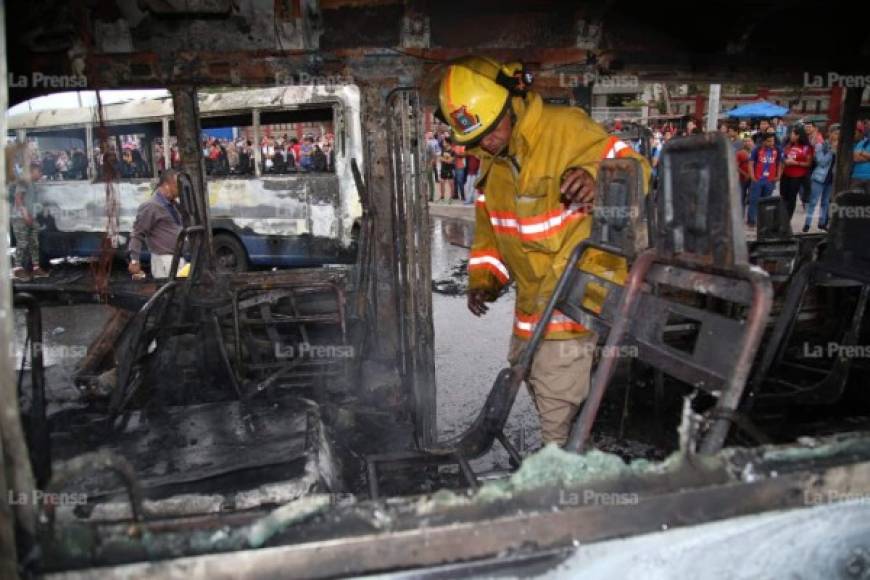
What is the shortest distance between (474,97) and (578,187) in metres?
0.63

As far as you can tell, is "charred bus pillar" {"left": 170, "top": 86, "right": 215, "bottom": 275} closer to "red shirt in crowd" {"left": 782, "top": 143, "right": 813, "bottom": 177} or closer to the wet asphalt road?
the wet asphalt road

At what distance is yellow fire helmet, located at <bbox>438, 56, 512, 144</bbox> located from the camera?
101 inches

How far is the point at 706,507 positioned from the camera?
1329mm

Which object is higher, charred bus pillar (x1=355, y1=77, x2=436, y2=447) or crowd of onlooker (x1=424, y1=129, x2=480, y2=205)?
Answer: crowd of onlooker (x1=424, y1=129, x2=480, y2=205)

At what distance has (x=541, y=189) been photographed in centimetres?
265

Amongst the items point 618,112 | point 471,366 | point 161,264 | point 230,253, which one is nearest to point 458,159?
point 618,112

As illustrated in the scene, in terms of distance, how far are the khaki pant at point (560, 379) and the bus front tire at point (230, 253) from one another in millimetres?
7207

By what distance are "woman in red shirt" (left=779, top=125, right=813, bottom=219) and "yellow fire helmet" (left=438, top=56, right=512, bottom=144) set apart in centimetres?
958

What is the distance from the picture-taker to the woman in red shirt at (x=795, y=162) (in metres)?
10.2
